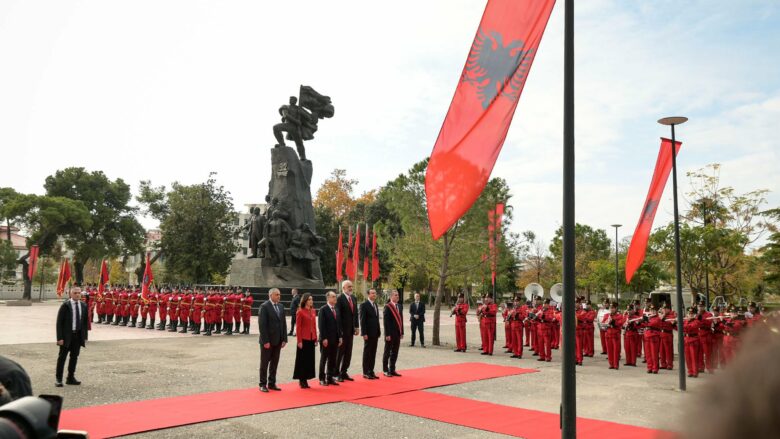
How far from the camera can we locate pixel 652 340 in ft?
47.1

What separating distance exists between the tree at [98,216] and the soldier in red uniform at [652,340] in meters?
54.1

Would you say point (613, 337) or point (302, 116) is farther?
Result: point (302, 116)

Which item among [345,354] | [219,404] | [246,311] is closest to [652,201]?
[345,354]

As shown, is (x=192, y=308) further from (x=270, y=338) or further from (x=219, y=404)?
(x=219, y=404)

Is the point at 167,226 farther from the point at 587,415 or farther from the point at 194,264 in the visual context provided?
the point at 587,415

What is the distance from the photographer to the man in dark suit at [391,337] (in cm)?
1252

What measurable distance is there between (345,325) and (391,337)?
131 centimetres

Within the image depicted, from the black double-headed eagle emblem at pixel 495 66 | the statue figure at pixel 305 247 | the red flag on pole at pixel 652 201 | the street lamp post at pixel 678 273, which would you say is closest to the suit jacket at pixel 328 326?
the black double-headed eagle emblem at pixel 495 66

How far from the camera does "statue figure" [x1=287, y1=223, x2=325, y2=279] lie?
3148cm

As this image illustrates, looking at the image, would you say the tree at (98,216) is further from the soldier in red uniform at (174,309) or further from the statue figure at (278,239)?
the soldier in red uniform at (174,309)

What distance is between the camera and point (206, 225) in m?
51.8

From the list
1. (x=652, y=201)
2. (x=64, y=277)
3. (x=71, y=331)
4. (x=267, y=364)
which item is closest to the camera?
(x=267, y=364)

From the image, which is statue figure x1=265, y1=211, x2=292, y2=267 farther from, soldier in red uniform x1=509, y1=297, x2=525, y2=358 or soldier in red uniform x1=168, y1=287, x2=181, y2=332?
soldier in red uniform x1=509, y1=297, x2=525, y2=358

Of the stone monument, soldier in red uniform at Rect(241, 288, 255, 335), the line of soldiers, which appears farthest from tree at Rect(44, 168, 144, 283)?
soldier in red uniform at Rect(241, 288, 255, 335)
